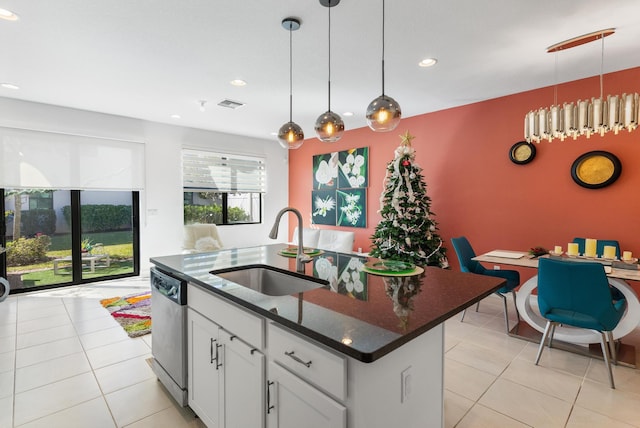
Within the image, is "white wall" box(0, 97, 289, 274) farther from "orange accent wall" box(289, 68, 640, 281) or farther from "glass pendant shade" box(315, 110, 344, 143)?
"glass pendant shade" box(315, 110, 344, 143)

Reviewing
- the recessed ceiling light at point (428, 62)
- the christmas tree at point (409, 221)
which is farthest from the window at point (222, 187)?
the recessed ceiling light at point (428, 62)

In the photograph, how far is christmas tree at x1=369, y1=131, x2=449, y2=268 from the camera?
172 inches

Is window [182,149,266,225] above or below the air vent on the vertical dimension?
below

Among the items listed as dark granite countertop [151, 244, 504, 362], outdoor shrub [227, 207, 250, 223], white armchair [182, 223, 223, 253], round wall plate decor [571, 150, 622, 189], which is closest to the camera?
dark granite countertop [151, 244, 504, 362]

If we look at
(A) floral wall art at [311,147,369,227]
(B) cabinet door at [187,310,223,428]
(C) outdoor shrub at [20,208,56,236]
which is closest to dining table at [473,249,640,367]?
(B) cabinet door at [187,310,223,428]

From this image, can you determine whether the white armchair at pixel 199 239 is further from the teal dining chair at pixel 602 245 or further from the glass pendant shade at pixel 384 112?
the teal dining chair at pixel 602 245

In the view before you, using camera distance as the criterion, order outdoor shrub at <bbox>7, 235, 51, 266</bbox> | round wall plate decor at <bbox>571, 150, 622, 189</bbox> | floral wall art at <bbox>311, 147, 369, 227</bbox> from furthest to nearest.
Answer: floral wall art at <bbox>311, 147, 369, 227</bbox> < outdoor shrub at <bbox>7, 235, 51, 266</bbox> < round wall plate decor at <bbox>571, 150, 622, 189</bbox>

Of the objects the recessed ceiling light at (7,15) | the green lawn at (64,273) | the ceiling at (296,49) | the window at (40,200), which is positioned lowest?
the green lawn at (64,273)

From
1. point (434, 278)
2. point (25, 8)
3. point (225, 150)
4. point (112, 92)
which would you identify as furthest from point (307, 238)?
point (25, 8)

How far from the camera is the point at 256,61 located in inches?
123

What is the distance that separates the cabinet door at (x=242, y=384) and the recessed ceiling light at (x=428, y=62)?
299 centimetres

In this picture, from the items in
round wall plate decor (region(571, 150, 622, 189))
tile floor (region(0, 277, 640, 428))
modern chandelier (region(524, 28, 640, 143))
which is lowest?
tile floor (region(0, 277, 640, 428))

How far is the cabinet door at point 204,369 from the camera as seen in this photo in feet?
5.52

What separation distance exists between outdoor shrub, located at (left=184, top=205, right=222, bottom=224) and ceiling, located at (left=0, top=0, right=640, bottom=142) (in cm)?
219
